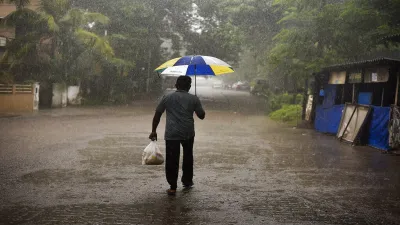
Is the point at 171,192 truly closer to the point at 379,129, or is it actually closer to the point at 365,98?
the point at 379,129

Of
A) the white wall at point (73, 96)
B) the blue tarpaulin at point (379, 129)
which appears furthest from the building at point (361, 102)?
the white wall at point (73, 96)

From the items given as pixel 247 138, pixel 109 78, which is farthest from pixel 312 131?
pixel 109 78

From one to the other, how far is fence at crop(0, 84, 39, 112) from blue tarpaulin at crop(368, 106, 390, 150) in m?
16.0

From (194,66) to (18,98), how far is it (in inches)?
607

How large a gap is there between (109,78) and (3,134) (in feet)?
52.7

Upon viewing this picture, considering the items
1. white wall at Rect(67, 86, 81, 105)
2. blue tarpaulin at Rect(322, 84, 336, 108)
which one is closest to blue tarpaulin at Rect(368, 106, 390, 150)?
blue tarpaulin at Rect(322, 84, 336, 108)

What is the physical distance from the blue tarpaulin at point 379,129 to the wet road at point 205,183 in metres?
0.57

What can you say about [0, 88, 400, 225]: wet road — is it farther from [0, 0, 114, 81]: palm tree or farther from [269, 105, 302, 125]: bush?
[0, 0, 114, 81]: palm tree

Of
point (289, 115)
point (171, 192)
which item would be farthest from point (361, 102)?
point (171, 192)

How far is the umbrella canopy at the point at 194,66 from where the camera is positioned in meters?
7.13

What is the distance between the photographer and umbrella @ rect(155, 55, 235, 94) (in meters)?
7.13

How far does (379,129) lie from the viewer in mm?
11172

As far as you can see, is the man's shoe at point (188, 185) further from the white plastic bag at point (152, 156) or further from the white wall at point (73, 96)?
the white wall at point (73, 96)

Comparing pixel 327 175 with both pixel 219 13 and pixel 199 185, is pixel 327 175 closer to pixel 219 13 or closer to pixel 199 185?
pixel 199 185
